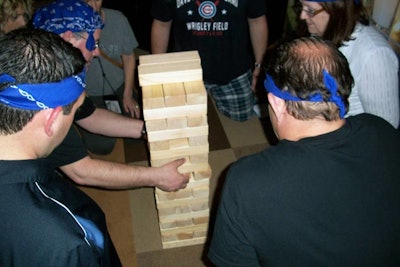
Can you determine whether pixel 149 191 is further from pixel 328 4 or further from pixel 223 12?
pixel 328 4

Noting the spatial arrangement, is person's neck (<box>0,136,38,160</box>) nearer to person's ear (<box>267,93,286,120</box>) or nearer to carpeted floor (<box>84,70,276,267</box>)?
person's ear (<box>267,93,286,120</box>)

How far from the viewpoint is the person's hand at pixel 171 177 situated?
196 cm

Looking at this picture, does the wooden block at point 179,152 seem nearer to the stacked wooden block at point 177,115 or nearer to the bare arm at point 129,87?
the stacked wooden block at point 177,115

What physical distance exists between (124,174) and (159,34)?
157 cm

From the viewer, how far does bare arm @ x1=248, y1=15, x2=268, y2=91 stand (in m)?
3.05

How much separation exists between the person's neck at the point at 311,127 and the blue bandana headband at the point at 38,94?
2.65 feet

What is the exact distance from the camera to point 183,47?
319 centimetres

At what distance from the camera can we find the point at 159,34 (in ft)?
10.3

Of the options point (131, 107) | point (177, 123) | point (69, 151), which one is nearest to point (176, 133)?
point (177, 123)

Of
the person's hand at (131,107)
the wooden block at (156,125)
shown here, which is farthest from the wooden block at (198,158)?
the person's hand at (131,107)

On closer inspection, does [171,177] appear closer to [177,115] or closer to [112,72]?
[177,115]

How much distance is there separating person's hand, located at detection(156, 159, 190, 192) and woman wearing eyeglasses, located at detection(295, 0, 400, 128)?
110cm

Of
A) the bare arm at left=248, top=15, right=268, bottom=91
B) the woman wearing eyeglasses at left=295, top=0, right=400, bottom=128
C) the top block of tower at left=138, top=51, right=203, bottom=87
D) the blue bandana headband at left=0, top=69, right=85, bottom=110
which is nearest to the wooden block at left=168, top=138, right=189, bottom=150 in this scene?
the top block of tower at left=138, top=51, right=203, bottom=87

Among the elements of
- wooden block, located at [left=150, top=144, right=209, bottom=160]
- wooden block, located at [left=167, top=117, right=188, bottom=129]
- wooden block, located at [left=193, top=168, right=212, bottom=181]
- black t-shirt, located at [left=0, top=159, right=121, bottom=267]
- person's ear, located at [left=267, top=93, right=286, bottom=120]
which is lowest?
wooden block, located at [left=193, top=168, right=212, bottom=181]
